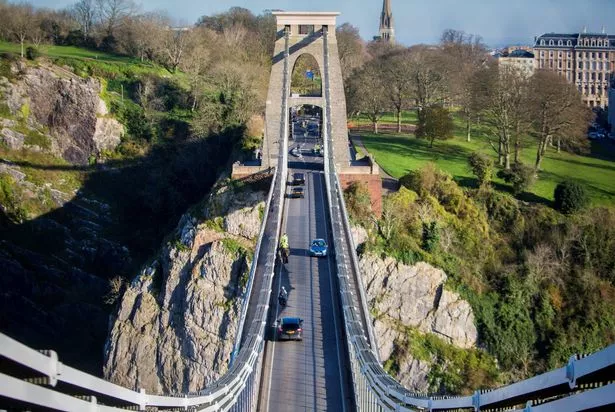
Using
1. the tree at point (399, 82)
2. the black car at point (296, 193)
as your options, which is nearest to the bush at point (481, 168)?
the black car at point (296, 193)

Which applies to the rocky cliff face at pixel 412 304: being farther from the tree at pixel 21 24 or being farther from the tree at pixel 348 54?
the tree at pixel 21 24

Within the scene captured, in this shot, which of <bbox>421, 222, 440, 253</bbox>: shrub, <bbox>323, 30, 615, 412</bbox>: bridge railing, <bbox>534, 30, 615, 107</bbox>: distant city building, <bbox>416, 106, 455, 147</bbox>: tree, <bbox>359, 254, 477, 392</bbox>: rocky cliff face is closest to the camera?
<bbox>323, 30, 615, 412</bbox>: bridge railing

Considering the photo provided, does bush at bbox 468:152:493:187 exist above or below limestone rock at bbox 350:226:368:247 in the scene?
above

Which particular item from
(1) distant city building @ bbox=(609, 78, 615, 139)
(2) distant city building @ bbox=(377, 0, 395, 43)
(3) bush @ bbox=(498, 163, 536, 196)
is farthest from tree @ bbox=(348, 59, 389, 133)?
(2) distant city building @ bbox=(377, 0, 395, 43)

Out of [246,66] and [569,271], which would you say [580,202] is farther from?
[246,66]

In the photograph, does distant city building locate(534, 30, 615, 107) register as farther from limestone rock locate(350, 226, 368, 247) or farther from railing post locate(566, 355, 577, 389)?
railing post locate(566, 355, 577, 389)

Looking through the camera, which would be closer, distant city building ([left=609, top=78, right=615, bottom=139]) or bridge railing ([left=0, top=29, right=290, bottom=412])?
bridge railing ([left=0, top=29, right=290, bottom=412])

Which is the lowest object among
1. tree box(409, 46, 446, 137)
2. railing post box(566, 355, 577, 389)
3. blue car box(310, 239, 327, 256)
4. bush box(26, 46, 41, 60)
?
blue car box(310, 239, 327, 256)
